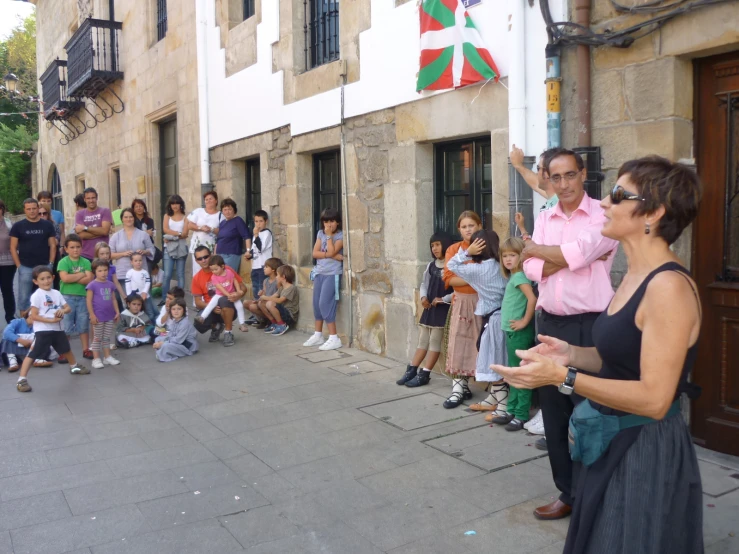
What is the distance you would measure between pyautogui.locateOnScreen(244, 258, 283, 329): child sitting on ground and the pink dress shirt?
5.35 meters

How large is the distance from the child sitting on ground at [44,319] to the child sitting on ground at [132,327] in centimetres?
139

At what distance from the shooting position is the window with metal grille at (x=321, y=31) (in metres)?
8.05

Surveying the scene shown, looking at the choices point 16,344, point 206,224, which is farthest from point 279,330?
point 16,344

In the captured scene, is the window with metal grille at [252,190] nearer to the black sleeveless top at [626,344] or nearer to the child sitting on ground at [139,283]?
the child sitting on ground at [139,283]

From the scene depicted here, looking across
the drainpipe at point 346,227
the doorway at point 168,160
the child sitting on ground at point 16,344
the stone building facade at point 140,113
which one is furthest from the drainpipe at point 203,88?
the child sitting on ground at point 16,344

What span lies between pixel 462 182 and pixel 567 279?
2918 mm

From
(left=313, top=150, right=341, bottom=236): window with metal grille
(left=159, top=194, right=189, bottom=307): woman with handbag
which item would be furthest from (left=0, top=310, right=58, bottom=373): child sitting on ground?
(left=313, top=150, right=341, bottom=236): window with metal grille

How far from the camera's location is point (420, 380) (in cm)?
603

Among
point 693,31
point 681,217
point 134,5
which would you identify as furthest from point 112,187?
point 681,217

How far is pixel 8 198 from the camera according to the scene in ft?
88.9

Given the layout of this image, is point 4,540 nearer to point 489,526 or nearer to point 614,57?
point 489,526

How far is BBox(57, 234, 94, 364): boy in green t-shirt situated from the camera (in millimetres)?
7625

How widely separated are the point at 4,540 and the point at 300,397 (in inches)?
107

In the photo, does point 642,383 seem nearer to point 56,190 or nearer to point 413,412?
point 413,412
